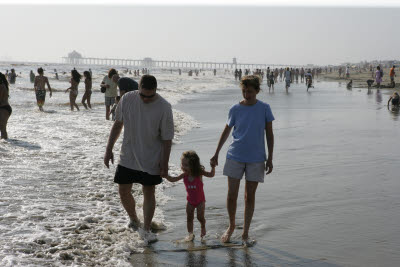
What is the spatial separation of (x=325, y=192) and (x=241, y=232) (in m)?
1.88

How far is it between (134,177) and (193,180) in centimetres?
58

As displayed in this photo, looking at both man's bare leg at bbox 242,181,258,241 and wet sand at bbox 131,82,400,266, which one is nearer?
wet sand at bbox 131,82,400,266

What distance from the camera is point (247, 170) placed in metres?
4.45

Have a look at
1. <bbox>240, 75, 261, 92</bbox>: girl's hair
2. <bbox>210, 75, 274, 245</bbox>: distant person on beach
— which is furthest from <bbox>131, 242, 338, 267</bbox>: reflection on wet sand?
<bbox>240, 75, 261, 92</bbox>: girl's hair

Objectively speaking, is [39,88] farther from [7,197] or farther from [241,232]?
[241,232]

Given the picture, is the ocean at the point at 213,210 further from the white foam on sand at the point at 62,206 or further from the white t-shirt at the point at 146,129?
the white t-shirt at the point at 146,129

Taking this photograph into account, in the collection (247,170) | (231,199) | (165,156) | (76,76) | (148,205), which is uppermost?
(76,76)

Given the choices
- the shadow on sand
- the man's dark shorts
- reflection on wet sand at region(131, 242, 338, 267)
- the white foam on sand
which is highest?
the man's dark shorts

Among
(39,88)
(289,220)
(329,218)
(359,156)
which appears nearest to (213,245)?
(289,220)

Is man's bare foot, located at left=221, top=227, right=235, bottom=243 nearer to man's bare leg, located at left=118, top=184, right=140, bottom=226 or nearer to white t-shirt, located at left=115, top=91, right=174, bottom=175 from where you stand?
white t-shirt, located at left=115, top=91, right=174, bottom=175

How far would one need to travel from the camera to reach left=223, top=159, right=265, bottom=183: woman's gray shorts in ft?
14.5

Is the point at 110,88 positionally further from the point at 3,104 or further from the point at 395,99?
the point at 395,99

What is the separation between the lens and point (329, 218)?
516cm

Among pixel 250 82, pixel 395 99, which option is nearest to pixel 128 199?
pixel 250 82
